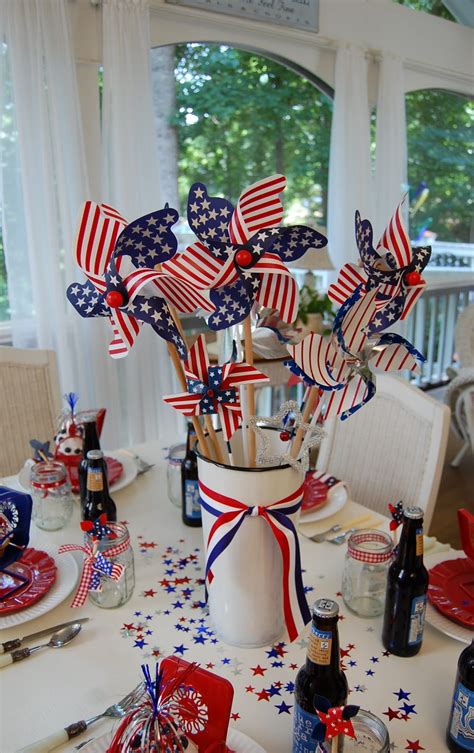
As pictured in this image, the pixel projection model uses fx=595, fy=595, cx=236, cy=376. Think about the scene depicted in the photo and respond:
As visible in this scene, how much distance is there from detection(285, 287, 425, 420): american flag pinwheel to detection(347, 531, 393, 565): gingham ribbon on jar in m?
0.24

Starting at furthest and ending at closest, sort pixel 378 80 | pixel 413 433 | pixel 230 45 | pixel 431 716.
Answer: pixel 378 80, pixel 230 45, pixel 413 433, pixel 431 716

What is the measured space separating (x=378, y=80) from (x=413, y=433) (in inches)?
120

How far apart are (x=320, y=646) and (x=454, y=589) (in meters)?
0.44

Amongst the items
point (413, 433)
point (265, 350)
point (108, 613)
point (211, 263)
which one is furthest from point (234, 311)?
point (413, 433)

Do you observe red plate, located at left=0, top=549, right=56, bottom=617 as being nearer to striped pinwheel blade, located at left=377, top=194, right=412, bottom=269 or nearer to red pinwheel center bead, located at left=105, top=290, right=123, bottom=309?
red pinwheel center bead, located at left=105, top=290, right=123, bottom=309

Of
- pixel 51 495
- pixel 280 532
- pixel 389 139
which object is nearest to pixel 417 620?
pixel 280 532

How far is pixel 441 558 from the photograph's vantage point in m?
1.05

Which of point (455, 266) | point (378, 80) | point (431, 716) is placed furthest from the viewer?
point (455, 266)

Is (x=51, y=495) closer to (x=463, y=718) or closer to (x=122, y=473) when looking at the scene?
(x=122, y=473)

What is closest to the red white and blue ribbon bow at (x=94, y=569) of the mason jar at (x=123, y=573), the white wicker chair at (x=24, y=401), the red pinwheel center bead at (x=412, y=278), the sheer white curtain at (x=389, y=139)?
the mason jar at (x=123, y=573)

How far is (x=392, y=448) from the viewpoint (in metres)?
1.48

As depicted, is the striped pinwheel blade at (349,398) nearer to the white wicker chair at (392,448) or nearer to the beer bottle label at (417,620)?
the beer bottle label at (417,620)

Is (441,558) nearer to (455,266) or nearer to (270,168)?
(270,168)

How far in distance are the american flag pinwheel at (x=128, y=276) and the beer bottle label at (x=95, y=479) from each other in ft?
0.96
